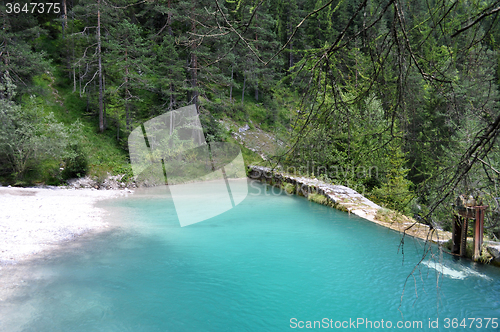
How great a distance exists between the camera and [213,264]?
17.7ft

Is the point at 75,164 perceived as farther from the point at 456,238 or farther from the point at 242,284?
the point at 456,238

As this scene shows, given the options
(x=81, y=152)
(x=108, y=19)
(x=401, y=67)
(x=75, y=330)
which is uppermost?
(x=108, y=19)

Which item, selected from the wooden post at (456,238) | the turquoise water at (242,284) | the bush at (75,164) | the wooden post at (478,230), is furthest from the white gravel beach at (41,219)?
the wooden post at (478,230)

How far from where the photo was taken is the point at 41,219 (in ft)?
25.0

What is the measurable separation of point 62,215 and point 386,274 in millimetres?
8030

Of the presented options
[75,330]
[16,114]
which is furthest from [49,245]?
[16,114]

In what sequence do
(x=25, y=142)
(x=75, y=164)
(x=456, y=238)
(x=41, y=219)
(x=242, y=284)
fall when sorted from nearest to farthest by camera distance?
1. (x=242, y=284)
2. (x=456, y=238)
3. (x=41, y=219)
4. (x=25, y=142)
5. (x=75, y=164)

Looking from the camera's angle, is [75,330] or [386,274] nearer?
[75,330]

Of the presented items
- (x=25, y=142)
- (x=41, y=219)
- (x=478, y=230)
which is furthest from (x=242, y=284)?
(x=25, y=142)

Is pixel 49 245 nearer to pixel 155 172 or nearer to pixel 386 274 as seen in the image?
pixel 386 274

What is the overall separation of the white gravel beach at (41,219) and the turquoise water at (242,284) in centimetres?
76

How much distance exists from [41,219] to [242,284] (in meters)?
5.97

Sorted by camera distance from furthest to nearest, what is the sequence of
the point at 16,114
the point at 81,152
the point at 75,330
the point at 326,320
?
1. the point at 81,152
2. the point at 16,114
3. the point at 326,320
4. the point at 75,330

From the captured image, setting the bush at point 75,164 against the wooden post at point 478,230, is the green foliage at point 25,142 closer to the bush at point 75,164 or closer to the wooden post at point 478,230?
the bush at point 75,164
